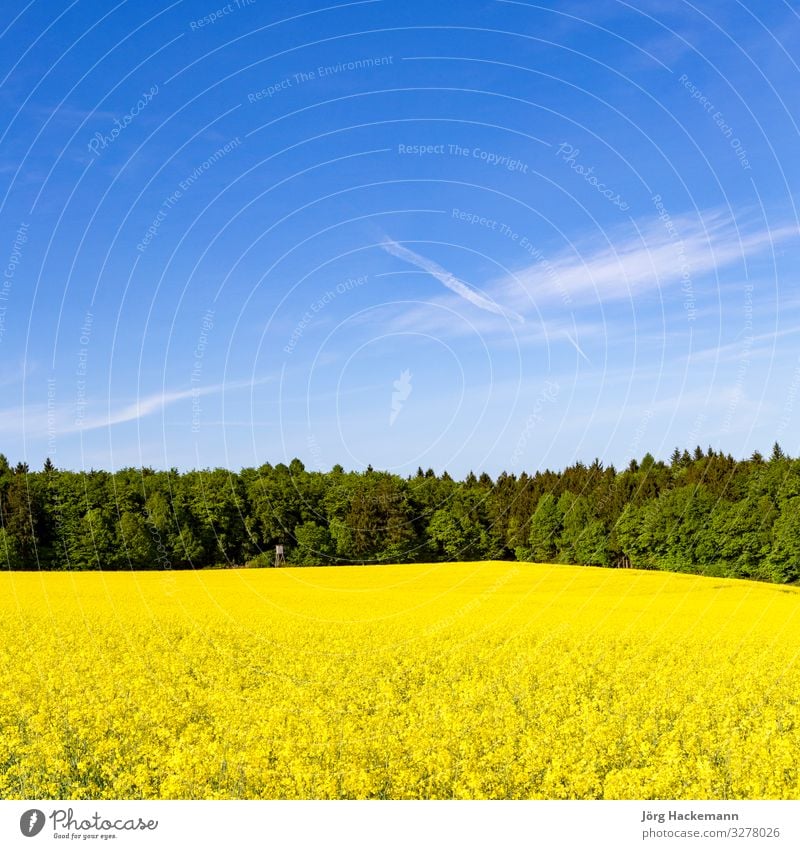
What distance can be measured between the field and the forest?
115 feet

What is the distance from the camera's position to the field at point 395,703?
34.1ft

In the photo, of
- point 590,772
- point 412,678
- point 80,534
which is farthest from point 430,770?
point 80,534

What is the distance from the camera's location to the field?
1039cm

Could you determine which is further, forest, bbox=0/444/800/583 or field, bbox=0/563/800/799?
forest, bbox=0/444/800/583

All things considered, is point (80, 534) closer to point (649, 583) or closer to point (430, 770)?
point (649, 583)
